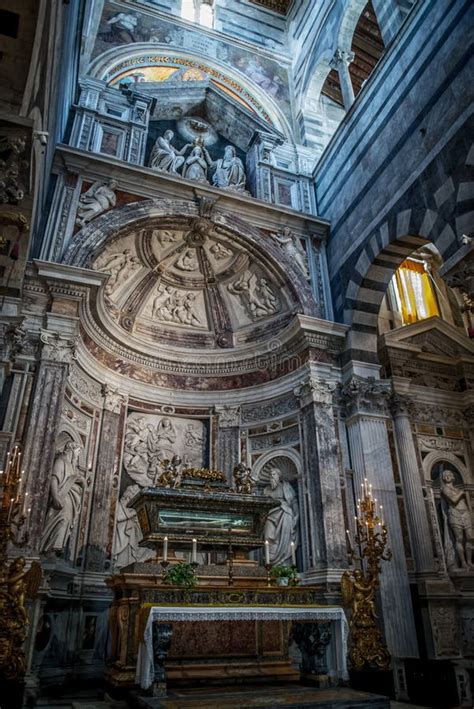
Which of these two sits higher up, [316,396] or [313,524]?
[316,396]

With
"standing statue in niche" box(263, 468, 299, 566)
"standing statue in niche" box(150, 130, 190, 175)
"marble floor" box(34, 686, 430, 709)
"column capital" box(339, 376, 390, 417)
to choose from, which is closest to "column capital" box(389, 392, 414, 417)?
"column capital" box(339, 376, 390, 417)

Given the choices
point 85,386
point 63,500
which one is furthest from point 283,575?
point 85,386

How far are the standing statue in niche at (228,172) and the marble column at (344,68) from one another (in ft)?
9.09

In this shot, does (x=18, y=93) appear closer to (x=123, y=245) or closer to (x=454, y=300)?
(x=123, y=245)

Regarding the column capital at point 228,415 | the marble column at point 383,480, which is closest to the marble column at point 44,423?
the column capital at point 228,415

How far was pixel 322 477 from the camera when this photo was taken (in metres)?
9.30

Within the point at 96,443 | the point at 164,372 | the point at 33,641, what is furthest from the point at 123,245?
the point at 33,641

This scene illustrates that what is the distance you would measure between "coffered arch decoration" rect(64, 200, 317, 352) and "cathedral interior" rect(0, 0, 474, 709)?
0.18 feet

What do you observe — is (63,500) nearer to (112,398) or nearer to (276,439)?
(112,398)

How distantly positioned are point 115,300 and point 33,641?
21.1 feet

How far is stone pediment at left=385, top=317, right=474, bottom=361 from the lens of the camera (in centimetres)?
1125

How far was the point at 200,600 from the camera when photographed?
591 centimetres

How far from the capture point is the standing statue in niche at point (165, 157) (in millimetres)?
11992

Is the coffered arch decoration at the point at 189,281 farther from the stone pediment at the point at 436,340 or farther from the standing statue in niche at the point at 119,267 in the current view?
the stone pediment at the point at 436,340
